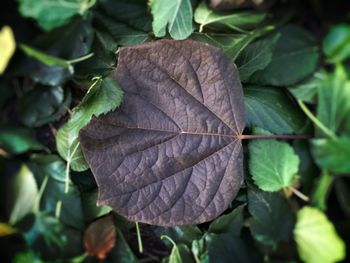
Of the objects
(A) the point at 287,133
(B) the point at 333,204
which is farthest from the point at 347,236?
(A) the point at 287,133

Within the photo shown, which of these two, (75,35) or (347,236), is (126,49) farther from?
(347,236)

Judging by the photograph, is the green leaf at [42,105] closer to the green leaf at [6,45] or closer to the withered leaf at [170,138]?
the green leaf at [6,45]

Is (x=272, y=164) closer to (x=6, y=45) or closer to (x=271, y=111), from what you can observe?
(x=271, y=111)

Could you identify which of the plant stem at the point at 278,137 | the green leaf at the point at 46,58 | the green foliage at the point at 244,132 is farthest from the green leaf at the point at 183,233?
the green leaf at the point at 46,58

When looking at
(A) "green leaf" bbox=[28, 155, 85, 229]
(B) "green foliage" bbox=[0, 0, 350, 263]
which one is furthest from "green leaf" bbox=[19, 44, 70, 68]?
(A) "green leaf" bbox=[28, 155, 85, 229]

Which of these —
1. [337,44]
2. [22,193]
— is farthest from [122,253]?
[337,44]

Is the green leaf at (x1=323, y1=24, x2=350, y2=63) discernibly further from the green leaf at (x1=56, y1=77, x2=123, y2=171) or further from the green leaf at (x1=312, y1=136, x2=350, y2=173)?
the green leaf at (x1=56, y1=77, x2=123, y2=171)
